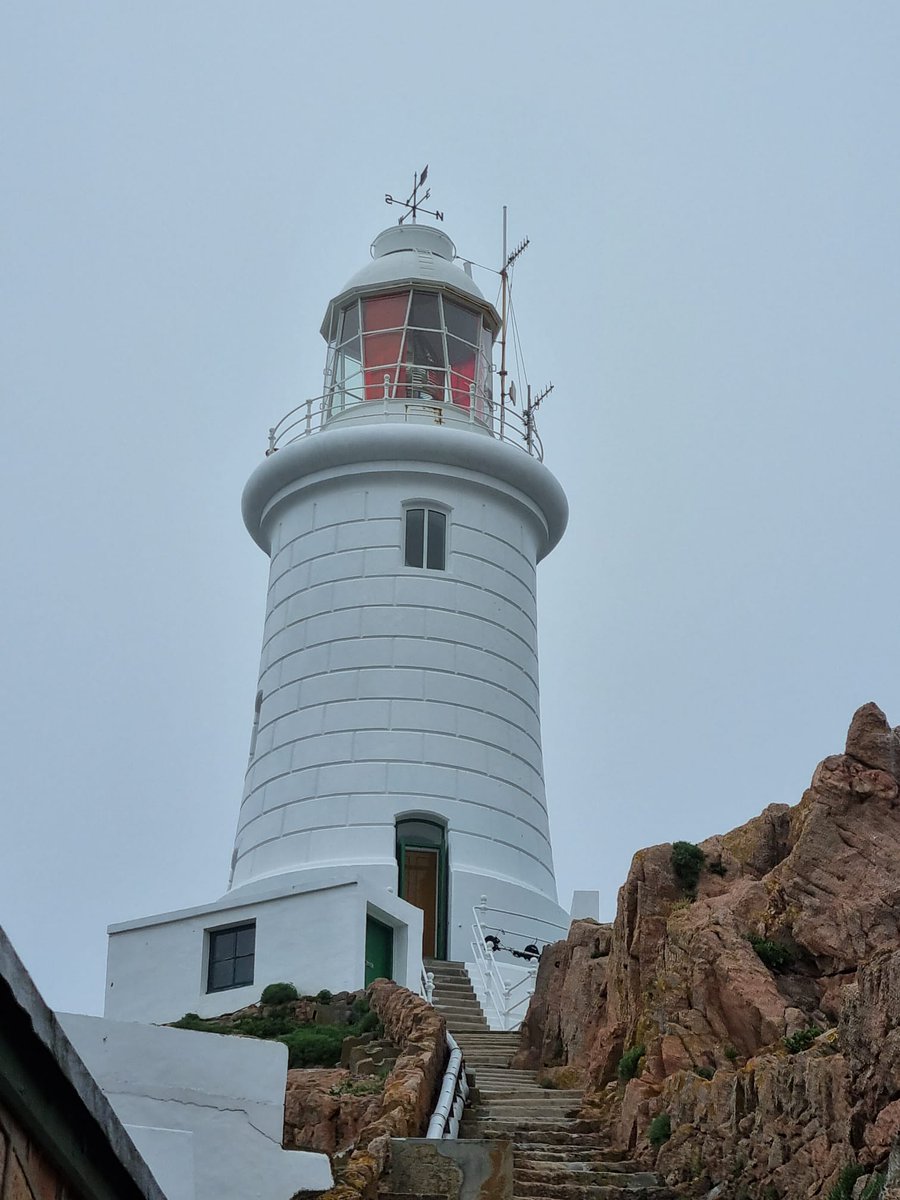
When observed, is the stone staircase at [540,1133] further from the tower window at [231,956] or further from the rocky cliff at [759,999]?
the tower window at [231,956]

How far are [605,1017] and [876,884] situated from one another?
4.17m

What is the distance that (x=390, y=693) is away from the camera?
28.4 metres

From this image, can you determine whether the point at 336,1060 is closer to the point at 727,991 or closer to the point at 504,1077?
the point at 504,1077

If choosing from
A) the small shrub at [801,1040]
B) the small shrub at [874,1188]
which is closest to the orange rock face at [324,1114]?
the small shrub at [801,1040]

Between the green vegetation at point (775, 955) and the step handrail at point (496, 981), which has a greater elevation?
the step handrail at point (496, 981)

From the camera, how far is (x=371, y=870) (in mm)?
26500

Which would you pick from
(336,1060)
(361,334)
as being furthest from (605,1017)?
(361,334)

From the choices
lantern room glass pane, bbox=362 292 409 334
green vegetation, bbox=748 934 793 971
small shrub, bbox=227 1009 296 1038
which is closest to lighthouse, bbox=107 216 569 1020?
lantern room glass pane, bbox=362 292 409 334

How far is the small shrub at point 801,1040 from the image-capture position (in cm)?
1368

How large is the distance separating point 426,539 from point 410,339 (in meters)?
4.68

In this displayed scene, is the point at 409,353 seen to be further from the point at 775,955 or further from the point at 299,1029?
the point at 775,955

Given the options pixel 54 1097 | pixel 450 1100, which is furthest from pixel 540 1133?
pixel 54 1097

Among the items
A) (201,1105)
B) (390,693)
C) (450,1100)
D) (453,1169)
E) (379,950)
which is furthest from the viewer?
(390,693)

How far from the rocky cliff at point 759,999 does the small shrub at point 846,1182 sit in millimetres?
36
